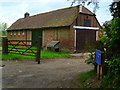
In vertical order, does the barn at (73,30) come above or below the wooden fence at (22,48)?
above

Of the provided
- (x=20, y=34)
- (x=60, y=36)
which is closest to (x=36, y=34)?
(x=20, y=34)

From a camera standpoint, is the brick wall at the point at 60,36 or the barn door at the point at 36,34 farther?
the barn door at the point at 36,34

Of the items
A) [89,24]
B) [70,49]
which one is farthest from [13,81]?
[89,24]

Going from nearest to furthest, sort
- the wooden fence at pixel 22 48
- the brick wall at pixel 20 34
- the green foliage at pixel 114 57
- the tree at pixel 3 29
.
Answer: the green foliage at pixel 114 57 → the wooden fence at pixel 22 48 → the brick wall at pixel 20 34 → the tree at pixel 3 29

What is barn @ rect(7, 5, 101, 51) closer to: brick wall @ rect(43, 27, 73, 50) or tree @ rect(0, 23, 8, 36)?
brick wall @ rect(43, 27, 73, 50)

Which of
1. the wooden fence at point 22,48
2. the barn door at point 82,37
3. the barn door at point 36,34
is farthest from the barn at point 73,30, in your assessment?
the wooden fence at point 22,48

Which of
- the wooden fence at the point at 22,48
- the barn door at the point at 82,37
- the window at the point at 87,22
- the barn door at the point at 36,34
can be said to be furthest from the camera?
the barn door at the point at 36,34

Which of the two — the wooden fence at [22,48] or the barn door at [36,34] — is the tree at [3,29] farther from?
the wooden fence at [22,48]

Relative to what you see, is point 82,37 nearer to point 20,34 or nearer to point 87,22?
point 87,22

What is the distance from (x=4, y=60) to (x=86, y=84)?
7.95m

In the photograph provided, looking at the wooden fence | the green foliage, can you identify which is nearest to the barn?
the wooden fence

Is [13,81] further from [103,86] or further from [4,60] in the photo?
[4,60]

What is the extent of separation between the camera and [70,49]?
18234 millimetres

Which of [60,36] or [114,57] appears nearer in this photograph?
[114,57]
